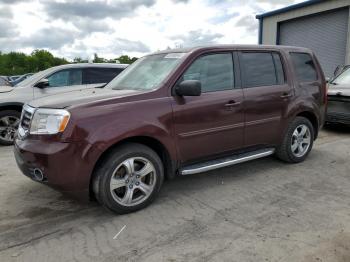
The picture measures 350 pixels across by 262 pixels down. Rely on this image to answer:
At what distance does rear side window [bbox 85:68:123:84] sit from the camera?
27.8 feet

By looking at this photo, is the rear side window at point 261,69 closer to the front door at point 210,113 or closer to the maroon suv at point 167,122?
the maroon suv at point 167,122

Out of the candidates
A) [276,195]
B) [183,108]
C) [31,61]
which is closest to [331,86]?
[276,195]

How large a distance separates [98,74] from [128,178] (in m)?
5.35

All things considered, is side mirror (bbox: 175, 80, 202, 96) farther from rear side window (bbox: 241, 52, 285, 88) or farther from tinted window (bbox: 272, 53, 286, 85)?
tinted window (bbox: 272, 53, 286, 85)

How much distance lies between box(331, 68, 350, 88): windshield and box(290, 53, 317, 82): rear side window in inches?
127

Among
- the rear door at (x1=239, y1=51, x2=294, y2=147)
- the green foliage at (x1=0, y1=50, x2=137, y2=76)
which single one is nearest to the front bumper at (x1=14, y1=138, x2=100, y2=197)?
the rear door at (x1=239, y1=51, x2=294, y2=147)

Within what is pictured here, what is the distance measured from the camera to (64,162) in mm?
3445

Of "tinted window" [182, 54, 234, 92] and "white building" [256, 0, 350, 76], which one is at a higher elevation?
"white building" [256, 0, 350, 76]

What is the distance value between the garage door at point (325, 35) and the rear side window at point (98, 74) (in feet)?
39.2

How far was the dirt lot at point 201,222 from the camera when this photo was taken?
308cm

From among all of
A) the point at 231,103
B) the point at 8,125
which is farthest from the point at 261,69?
the point at 8,125

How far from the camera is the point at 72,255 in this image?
3.06 meters

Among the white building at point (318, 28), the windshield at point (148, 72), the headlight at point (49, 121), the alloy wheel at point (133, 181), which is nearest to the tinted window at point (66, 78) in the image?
the windshield at point (148, 72)

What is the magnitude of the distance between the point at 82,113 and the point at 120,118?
0.39 m
